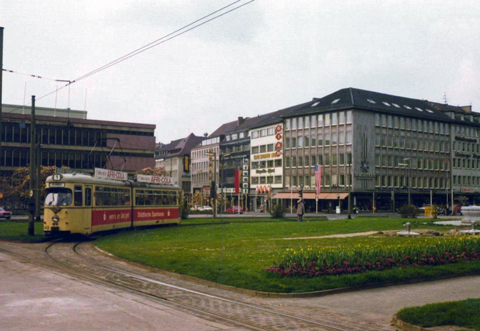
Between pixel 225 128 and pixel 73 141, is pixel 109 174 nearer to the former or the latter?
pixel 73 141

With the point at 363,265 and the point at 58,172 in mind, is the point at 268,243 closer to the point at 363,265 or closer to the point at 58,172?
the point at 363,265

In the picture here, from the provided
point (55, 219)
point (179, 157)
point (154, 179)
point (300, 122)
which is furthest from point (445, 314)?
point (179, 157)

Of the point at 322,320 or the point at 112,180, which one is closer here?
the point at 322,320

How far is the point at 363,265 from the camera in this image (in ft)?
50.4

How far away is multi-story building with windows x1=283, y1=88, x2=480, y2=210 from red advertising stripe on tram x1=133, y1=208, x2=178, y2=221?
44.4 m

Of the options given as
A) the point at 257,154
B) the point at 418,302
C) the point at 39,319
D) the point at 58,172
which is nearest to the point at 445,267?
the point at 418,302

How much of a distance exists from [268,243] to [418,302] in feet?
37.8

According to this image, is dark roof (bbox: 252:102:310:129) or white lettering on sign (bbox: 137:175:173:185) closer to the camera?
white lettering on sign (bbox: 137:175:173:185)

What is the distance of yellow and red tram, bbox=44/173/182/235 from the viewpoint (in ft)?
90.0

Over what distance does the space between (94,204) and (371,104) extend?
67.7 m

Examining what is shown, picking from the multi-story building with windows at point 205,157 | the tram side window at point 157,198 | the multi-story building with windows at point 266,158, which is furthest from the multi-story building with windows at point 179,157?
the tram side window at point 157,198

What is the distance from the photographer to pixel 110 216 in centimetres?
3070

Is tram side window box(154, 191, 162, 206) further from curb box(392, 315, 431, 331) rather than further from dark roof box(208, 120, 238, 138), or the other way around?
dark roof box(208, 120, 238, 138)

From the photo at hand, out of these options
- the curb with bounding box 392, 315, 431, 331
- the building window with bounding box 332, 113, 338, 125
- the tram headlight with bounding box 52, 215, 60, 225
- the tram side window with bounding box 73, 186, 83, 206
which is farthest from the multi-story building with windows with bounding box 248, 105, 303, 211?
the curb with bounding box 392, 315, 431, 331
